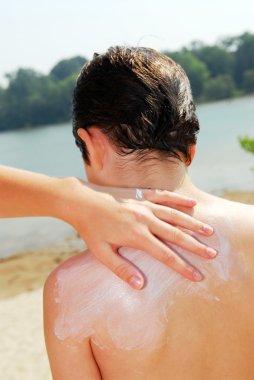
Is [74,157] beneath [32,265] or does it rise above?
beneath

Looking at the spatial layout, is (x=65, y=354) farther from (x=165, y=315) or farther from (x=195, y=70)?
(x=195, y=70)

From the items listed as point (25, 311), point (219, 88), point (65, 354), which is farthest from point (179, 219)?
point (219, 88)

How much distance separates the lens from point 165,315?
3.56 ft

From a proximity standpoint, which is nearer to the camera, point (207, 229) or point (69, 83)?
point (207, 229)

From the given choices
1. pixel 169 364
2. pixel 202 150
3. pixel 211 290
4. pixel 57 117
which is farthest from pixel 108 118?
pixel 57 117

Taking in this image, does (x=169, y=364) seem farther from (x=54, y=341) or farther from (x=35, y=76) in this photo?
(x=35, y=76)

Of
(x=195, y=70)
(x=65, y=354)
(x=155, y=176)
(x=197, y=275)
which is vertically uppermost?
(x=195, y=70)

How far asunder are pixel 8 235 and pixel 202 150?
11251mm

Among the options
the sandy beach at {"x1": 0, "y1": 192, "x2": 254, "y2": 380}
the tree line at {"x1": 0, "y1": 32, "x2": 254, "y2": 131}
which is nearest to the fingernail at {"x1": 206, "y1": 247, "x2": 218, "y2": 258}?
the sandy beach at {"x1": 0, "y1": 192, "x2": 254, "y2": 380}

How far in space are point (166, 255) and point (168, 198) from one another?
13 centimetres

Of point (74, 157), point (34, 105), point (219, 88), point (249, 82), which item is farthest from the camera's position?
point (249, 82)

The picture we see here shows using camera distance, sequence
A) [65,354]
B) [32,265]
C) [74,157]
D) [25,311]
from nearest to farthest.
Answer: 1. [65,354]
2. [25,311]
3. [32,265]
4. [74,157]

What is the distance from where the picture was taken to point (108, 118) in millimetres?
1058

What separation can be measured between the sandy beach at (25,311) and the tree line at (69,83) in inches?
1152
